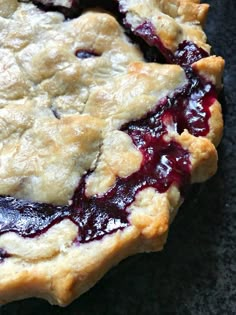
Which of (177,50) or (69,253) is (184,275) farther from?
(177,50)

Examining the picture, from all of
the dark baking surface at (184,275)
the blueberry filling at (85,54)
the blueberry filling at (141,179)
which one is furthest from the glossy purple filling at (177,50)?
the dark baking surface at (184,275)

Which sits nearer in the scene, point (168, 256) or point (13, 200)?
point (13, 200)

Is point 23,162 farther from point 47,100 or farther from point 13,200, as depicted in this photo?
point 47,100

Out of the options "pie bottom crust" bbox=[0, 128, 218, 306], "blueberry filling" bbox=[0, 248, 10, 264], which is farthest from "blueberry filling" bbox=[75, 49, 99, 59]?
"blueberry filling" bbox=[0, 248, 10, 264]

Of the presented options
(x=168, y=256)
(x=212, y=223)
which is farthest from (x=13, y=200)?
(x=212, y=223)

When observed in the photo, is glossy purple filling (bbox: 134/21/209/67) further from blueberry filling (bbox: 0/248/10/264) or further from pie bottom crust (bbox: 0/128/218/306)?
blueberry filling (bbox: 0/248/10/264)

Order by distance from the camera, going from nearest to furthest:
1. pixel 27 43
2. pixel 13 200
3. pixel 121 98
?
1. pixel 13 200
2. pixel 121 98
3. pixel 27 43
